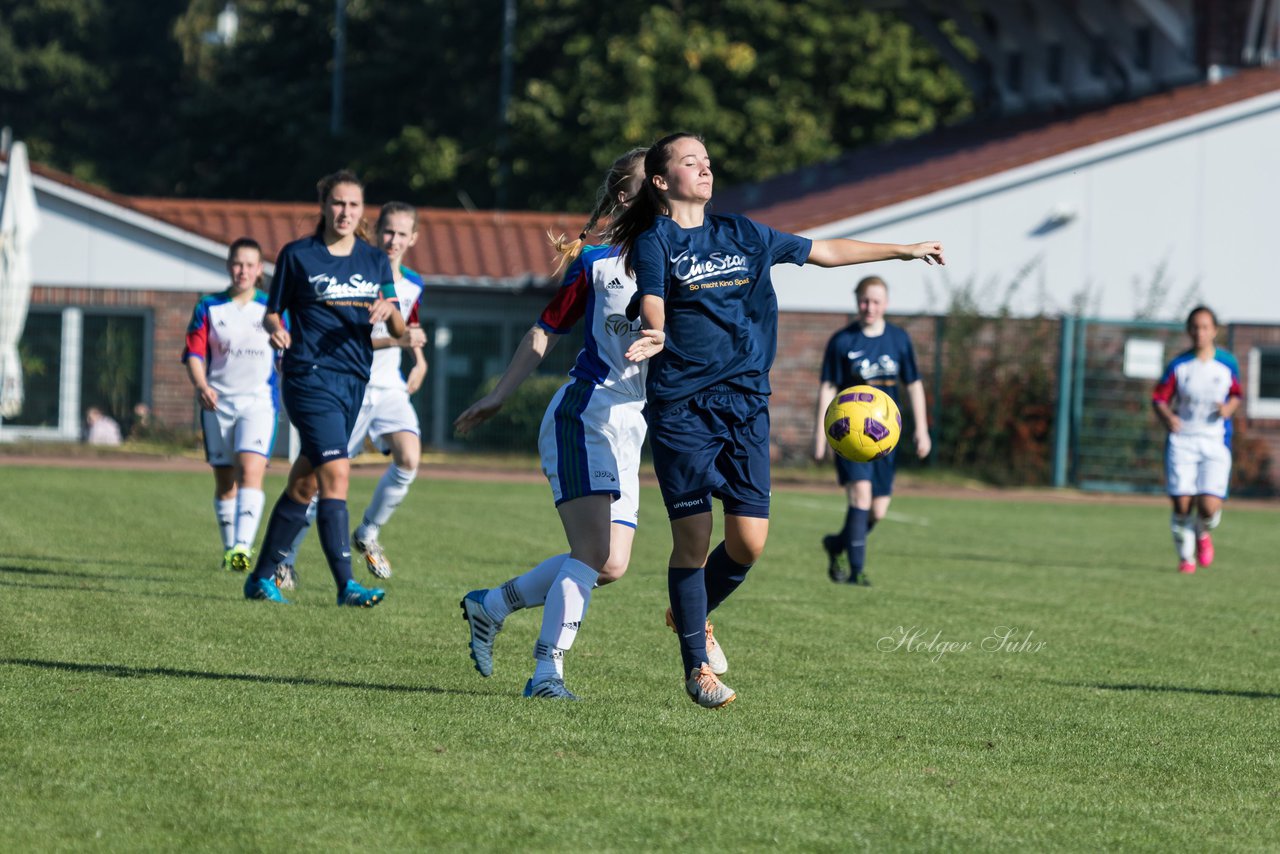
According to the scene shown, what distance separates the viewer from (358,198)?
30.3ft

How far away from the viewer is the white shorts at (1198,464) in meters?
14.0

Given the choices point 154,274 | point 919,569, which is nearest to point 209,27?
point 154,274

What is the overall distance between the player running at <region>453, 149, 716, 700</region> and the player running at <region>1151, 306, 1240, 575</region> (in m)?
8.18

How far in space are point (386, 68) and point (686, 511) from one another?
3789cm

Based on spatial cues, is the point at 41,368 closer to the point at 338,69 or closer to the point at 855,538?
the point at 338,69

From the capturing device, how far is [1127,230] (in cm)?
2647

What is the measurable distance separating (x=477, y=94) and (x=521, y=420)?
17.7 m

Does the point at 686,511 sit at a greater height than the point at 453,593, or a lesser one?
greater

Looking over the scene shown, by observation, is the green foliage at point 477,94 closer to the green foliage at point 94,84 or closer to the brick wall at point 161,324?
the green foliage at point 94,84

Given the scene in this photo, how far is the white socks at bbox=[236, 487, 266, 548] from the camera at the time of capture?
10.3 m

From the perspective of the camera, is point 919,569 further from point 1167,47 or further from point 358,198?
point 1167,47

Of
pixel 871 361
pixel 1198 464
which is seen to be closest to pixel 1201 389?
pixel 1198 464

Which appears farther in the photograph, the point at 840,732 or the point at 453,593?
the point at 453,593

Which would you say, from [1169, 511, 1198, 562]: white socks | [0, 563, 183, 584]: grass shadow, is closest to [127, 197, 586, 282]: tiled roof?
[1169, 511, 1198, 562]: white socks
